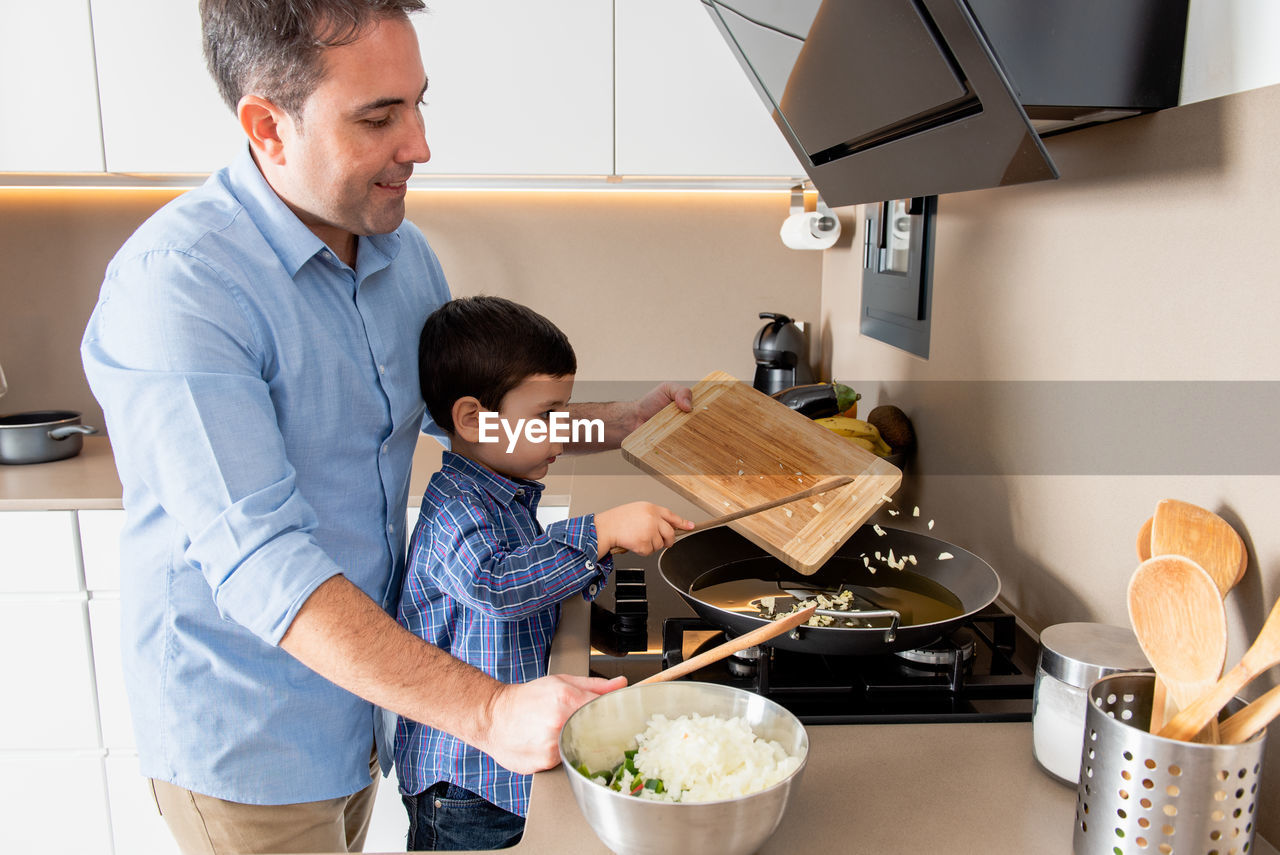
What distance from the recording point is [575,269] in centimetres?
237

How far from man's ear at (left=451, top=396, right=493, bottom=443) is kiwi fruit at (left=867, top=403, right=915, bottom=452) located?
Result: 0.74 m

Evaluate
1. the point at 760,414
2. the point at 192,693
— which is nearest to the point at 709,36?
the point at 760,414

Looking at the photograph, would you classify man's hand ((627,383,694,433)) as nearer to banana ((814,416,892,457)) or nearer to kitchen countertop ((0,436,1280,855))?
banana ((814,416,892,457))

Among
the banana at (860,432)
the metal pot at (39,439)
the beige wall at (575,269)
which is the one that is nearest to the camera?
the banana at (860,432)

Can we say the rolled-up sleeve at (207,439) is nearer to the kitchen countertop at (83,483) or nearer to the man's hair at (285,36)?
the man's hair at (285,36)

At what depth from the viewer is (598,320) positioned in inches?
94.5

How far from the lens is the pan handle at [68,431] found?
2084 millimetres

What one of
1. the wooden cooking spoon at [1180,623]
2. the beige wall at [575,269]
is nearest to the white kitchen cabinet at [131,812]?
the beige wall at [575,269]

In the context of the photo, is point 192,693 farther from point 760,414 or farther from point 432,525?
point 760,414

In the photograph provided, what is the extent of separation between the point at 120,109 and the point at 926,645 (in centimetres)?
182

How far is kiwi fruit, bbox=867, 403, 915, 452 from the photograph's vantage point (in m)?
1.55

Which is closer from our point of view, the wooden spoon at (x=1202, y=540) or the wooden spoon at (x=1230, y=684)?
the wooden spoon at (x=1230, y=684)

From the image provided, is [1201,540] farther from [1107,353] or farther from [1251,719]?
[1107,353]

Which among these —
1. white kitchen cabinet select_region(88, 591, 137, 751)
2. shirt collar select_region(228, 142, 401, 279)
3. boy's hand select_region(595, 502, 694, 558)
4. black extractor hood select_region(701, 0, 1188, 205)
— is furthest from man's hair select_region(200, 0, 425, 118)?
white kitchen cabinet select_region(88, 591, 137, 751)
